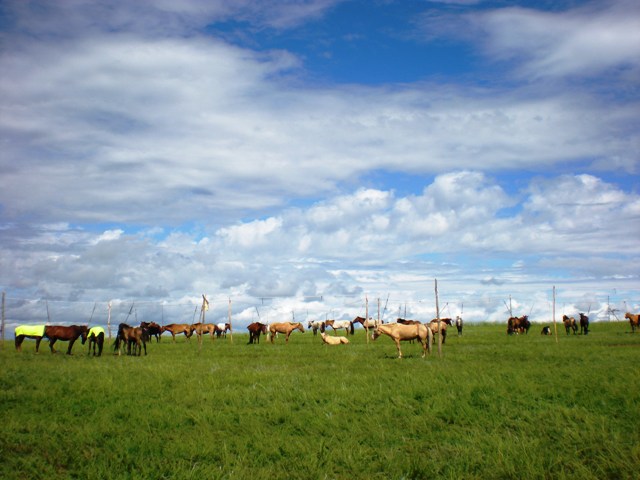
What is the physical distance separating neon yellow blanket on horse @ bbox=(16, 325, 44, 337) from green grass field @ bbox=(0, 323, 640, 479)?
10.4 m

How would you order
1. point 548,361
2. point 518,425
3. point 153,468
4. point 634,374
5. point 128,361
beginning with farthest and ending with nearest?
point 128,361, point 548,361, point 634,374, point 518,425, point 153,468

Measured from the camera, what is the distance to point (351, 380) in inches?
649

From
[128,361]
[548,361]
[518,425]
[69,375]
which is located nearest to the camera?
[518,425]

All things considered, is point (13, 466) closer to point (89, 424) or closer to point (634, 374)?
point (89, 424)

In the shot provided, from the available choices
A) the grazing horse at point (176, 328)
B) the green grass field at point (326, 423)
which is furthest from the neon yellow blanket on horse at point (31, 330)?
the grazing horse at point (176, 328)

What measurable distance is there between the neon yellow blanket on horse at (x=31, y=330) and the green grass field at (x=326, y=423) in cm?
1037

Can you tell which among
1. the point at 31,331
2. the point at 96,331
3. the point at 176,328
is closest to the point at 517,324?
the point at 176,328

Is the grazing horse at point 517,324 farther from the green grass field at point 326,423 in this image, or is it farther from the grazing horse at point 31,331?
the grazing horse at point 31,331

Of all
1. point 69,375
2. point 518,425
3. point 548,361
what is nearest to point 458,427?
point 518,425

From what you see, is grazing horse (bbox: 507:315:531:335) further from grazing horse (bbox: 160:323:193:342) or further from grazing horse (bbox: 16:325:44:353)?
grazing horse (bbox: 16:325:44:353)

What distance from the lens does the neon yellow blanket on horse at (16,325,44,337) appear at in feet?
95.6

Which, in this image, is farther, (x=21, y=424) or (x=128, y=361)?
(x=128, y=361)

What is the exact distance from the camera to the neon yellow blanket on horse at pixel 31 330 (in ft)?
95.6

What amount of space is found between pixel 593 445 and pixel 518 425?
78.7 inches
